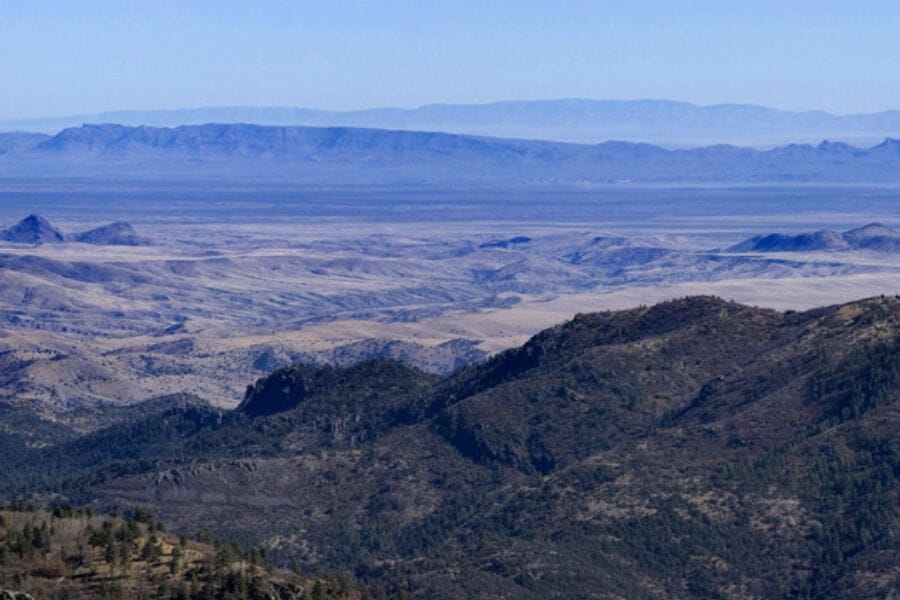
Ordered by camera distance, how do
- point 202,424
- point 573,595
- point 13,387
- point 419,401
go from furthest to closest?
point 13,387 → point 202,424 → point 419,401 → point 573,595

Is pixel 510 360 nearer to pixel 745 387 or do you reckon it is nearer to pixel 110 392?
pixel 745 387

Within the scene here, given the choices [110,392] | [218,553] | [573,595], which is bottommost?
[110,392]

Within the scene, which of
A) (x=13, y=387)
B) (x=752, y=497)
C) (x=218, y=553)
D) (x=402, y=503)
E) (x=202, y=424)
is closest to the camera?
(x=218, y=553)

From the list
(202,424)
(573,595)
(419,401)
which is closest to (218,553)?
(573,595)

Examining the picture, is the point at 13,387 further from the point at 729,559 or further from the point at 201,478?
the point at 729,559

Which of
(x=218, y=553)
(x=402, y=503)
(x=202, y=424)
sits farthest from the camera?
(x=202, y=424)

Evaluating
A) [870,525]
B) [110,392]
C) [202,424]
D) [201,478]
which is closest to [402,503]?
[201,478]

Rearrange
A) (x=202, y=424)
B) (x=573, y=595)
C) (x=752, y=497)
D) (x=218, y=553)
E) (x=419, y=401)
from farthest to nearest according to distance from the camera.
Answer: (x=202, y=424)
(x=419, y=401)
(x=752, y=497)
(x=573, y=595)
(x=218, y=553)

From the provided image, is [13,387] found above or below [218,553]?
below

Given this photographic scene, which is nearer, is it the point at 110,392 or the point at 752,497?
the point at 752,497
